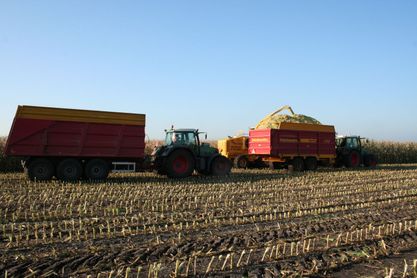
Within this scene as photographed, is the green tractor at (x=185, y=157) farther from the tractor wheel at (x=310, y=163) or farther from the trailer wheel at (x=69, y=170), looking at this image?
the tractor wheel at (x=310, y=163)

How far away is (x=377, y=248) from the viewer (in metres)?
5.73

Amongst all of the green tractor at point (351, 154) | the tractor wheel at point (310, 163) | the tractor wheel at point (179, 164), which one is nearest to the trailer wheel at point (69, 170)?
the tractor wheel at point (179, 164)

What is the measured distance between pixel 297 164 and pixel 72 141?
10.8m

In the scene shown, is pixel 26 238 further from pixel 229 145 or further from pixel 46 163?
pixel 229 145

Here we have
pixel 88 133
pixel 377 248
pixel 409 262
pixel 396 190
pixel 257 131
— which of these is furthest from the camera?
pixel 257 131

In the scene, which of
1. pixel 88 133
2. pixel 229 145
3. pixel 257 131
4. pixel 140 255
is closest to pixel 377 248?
pixel 140 255

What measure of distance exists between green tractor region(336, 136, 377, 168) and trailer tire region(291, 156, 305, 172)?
3590 mm

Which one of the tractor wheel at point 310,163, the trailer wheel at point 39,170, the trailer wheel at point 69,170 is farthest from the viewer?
the tractor wheel at point 310,163

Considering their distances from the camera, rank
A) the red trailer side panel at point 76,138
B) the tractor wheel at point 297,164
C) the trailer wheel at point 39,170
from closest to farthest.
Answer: the red trailer side panel at point 76,138 < the trailer wheel at point 39,170 < the tractor wheel at point 297,164

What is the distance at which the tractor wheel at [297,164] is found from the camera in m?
19.7

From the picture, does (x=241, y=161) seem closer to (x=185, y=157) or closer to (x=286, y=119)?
(x=286, y=119)

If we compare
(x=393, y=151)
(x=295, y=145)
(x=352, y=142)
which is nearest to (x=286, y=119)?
(x=352, y=142)

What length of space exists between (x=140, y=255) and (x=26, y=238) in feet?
6.79

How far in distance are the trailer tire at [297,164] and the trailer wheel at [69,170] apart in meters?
10.3
